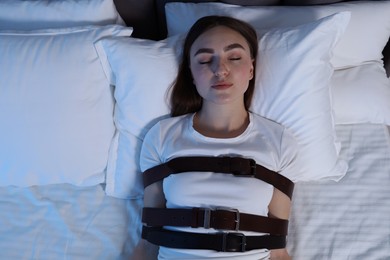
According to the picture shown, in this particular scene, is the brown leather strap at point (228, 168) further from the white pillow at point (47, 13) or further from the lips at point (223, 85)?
the white pillow at point (47, 13)

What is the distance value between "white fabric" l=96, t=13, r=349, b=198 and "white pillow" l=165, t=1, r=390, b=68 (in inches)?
4.2

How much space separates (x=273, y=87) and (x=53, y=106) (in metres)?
0.67

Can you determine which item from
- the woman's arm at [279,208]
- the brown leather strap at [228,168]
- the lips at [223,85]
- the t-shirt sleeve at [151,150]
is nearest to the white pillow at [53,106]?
the t-shirt sleeve at [151,150]

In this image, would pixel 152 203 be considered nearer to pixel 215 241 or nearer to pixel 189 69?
pixel 215 241

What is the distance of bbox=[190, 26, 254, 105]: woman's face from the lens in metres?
1.06

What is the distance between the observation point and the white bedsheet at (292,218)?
116 cm

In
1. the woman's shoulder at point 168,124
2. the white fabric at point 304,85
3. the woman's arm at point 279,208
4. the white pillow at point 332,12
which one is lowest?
the woman's arm at point 279,208

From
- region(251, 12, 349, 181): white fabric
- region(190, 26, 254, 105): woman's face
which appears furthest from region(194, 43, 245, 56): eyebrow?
region(251, 12, 349, 181): white fabric

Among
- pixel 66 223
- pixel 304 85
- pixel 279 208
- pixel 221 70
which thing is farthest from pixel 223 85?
pixel 66 223

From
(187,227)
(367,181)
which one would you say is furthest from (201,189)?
(367,181)

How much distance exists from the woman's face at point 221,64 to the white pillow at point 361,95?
379mm

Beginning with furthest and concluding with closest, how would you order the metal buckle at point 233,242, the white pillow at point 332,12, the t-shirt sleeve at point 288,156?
the white pillow at point 332,12
the t-shirt sleeve at point 288,156
the metal buckle at point 233,242

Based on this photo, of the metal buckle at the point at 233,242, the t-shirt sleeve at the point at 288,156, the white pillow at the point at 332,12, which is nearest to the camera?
the metal buckle at the point at 233,242

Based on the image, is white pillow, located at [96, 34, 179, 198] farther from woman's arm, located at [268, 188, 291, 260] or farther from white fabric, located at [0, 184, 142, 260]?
woman's arm, located at [268, 188, 291, 260]
